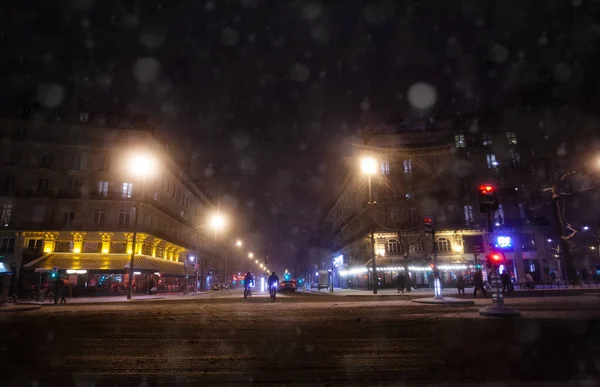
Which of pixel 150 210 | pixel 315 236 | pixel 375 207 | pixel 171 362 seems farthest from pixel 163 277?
pixel 315 236

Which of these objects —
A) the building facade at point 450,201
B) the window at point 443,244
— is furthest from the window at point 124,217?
the window at point 443,244

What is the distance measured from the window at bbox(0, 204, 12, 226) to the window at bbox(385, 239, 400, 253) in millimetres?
39559

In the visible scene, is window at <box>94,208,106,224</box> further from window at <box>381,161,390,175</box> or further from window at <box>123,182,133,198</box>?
window at <box>381,161,390,175</box>

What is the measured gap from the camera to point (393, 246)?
41.6m

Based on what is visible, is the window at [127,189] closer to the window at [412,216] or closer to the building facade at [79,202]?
the building facade at [79,202]

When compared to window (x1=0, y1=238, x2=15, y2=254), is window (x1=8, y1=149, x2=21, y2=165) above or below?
above

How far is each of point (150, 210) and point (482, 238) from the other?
3752cm

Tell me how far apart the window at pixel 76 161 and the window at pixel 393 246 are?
34.8m

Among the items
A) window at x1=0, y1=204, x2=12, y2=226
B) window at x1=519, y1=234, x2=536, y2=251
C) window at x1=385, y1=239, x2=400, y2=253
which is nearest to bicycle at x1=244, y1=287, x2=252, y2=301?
window at x1=385, y1=239, x2=400, y2=253

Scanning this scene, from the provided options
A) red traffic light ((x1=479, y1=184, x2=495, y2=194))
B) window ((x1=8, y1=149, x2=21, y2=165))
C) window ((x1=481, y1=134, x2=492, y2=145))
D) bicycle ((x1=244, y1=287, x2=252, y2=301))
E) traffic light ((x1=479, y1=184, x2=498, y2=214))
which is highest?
window ((x1=481, y1=134, x2=492, y2=145))

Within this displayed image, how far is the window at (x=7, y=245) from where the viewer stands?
1395 inches

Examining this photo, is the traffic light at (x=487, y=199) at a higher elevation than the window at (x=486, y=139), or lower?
lower

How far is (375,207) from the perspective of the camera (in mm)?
43031

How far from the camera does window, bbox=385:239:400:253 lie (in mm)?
41438
